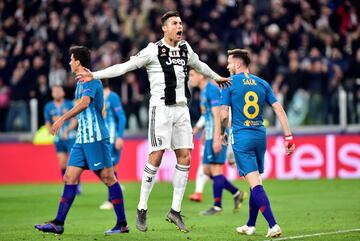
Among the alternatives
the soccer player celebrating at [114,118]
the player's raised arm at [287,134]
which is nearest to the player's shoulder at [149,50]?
the player's raised arm at [287,134]

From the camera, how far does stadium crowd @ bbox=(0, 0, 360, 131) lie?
2172 cm

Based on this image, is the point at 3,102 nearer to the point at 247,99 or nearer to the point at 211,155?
the point at 211,155

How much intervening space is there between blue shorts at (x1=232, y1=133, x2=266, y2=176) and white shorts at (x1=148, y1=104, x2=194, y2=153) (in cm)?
61

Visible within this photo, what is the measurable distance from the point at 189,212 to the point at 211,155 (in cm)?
103

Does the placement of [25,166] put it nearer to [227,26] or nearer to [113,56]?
[113,56]

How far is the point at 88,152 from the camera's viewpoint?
1103 cm

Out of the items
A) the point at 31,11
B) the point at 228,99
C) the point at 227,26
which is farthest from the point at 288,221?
the point at 31,11

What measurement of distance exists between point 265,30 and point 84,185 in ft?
21.7

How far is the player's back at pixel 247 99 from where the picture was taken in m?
10.6

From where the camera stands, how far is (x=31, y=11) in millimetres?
26859

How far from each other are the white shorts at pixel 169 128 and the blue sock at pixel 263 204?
101 centimetres

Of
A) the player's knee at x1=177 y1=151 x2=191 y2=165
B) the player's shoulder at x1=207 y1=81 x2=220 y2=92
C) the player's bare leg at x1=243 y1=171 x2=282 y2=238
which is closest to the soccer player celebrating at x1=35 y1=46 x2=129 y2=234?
the player's knee at x1=177 y1=151 x2=191 y2=165

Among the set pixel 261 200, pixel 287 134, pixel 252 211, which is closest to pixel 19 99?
pixel 252 211

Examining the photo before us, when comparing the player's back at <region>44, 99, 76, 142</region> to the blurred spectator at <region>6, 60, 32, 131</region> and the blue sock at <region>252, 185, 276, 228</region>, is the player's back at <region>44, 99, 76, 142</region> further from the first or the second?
the blue sock at <region>252, 185, 276, 228</region>
